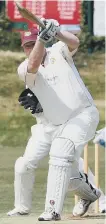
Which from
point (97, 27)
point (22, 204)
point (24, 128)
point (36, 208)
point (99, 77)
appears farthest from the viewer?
point (97, 27)

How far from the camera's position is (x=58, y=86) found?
248 inches

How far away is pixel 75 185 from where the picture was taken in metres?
6.69

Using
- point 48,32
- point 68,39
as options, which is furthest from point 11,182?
point 48,32

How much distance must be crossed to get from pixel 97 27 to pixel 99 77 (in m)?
1.71

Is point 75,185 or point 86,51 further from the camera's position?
point 86,51

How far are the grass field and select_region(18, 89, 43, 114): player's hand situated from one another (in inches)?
31.3

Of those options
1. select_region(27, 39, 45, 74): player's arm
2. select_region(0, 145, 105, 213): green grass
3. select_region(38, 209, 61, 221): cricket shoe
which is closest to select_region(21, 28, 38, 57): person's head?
select_region(27, 39, 45, 74): player's arm

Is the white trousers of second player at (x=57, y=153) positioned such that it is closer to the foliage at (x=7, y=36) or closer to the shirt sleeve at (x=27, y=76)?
the shirt sleeve at (x=27, y=76)

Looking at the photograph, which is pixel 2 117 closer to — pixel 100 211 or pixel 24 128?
pixel 24 128

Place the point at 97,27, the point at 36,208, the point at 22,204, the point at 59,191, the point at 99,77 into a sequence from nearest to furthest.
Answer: the point at 59,191
the point at 22,204
the point at 36,208
the point at 99,77
the point at 97,27

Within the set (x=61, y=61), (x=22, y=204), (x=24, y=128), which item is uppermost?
(x=61, y=61)

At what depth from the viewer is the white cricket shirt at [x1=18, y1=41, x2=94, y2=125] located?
20.6 feet

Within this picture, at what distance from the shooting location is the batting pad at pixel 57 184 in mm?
6188

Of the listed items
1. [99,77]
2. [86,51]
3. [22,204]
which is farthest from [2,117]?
[22,204]
